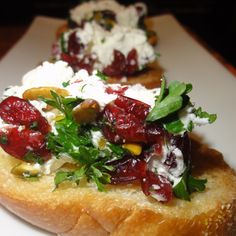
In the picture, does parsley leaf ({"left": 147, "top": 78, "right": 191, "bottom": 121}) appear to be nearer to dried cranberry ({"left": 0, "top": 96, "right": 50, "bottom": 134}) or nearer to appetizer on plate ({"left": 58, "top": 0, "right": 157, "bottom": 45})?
dried cranberry ({"left": 0, "top": 96, "right": 50, "bottom": 134})

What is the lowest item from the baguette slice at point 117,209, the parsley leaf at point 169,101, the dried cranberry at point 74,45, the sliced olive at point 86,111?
the dried cranberry at point 74,45

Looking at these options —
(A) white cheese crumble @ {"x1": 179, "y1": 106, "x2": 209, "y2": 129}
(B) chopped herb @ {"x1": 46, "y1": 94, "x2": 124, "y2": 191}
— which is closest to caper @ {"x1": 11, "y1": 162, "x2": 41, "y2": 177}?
(B) chopped herb @ {"x1": 46, "y1": 94, "x2": 124, "y2": 191}

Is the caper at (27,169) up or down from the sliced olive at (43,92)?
down

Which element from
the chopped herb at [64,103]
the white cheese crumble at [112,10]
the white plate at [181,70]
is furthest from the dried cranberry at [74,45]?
the chopped herb at [64,103]

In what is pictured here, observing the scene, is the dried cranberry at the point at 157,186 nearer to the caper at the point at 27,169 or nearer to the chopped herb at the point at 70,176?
the chopped herb at the point at 70,176

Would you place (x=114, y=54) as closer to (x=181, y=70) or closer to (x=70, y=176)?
(x=181, y=70)

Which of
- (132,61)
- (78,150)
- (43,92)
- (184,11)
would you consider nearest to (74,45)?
(132,61)

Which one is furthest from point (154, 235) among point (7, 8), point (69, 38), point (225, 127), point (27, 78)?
point (7, 8)
